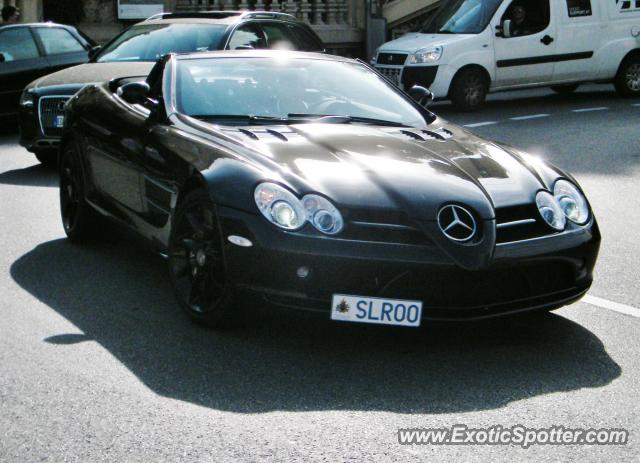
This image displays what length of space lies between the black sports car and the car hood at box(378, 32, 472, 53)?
34.8ft

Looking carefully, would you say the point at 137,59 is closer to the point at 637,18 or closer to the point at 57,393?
the point at 57,393

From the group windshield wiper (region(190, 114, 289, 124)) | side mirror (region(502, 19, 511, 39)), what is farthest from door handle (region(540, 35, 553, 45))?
windshield wiper (region(190, 114, 289, 124))

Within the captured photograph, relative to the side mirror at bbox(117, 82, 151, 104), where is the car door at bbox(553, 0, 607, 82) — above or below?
below

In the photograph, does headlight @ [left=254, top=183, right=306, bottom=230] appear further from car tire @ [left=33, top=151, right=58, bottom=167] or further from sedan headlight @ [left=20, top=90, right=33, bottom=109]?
car tire @ [left=33, top=151, right=58, bottom=167]

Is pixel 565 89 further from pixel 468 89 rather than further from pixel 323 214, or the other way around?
pixel 323 214

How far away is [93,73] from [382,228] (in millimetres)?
7353

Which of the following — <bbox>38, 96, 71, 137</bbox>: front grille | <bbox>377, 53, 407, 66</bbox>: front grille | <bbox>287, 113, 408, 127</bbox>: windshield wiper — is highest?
<bbox>287, 113, 408, 127</bbox>: windshield wiper

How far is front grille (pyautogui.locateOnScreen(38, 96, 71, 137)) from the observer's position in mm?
12281

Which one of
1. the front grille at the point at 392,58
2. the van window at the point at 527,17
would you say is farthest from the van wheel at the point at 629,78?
the front grille at the point at 392,58

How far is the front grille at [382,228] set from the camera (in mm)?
5531

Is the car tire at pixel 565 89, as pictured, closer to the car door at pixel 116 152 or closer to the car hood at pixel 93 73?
the car hood at pixel 93 73

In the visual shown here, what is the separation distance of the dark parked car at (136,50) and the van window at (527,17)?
18.6 feet

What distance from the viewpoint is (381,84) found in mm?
7852

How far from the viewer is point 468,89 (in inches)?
711
